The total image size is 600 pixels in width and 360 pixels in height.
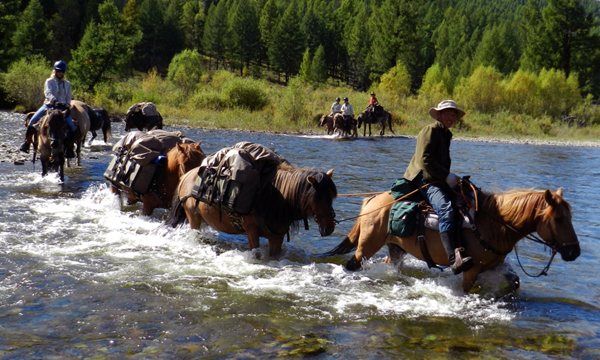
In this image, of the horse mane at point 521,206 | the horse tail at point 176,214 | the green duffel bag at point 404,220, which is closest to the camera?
the horse mane at point 521,206

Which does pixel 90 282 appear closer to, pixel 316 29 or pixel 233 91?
pixel 233 91

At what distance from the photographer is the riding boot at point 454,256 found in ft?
19.2

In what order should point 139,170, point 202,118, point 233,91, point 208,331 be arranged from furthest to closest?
point 233,91 → point 202,118 → point 139,170 → point 208,331

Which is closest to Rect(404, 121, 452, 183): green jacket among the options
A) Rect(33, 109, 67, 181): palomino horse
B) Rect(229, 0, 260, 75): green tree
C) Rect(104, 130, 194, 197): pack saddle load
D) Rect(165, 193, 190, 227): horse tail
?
Rect(165, 193, 190, 227): horse tail

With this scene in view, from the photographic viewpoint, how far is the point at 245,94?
4203 cm

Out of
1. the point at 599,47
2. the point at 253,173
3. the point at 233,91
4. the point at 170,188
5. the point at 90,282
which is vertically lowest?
the point at 90,282

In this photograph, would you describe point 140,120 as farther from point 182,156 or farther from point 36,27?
point 36,27

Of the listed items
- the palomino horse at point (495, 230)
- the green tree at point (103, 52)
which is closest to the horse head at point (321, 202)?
the palomino horse at point (495, 230)

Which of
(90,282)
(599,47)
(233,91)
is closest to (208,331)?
(90,282)

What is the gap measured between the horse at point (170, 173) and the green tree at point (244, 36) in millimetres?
94690

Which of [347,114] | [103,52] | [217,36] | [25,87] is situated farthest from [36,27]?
[347,114]

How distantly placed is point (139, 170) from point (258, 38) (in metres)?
99.8

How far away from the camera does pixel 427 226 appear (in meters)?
6.32

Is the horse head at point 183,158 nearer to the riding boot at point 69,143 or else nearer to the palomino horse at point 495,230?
the palomino horse at point 495,230
